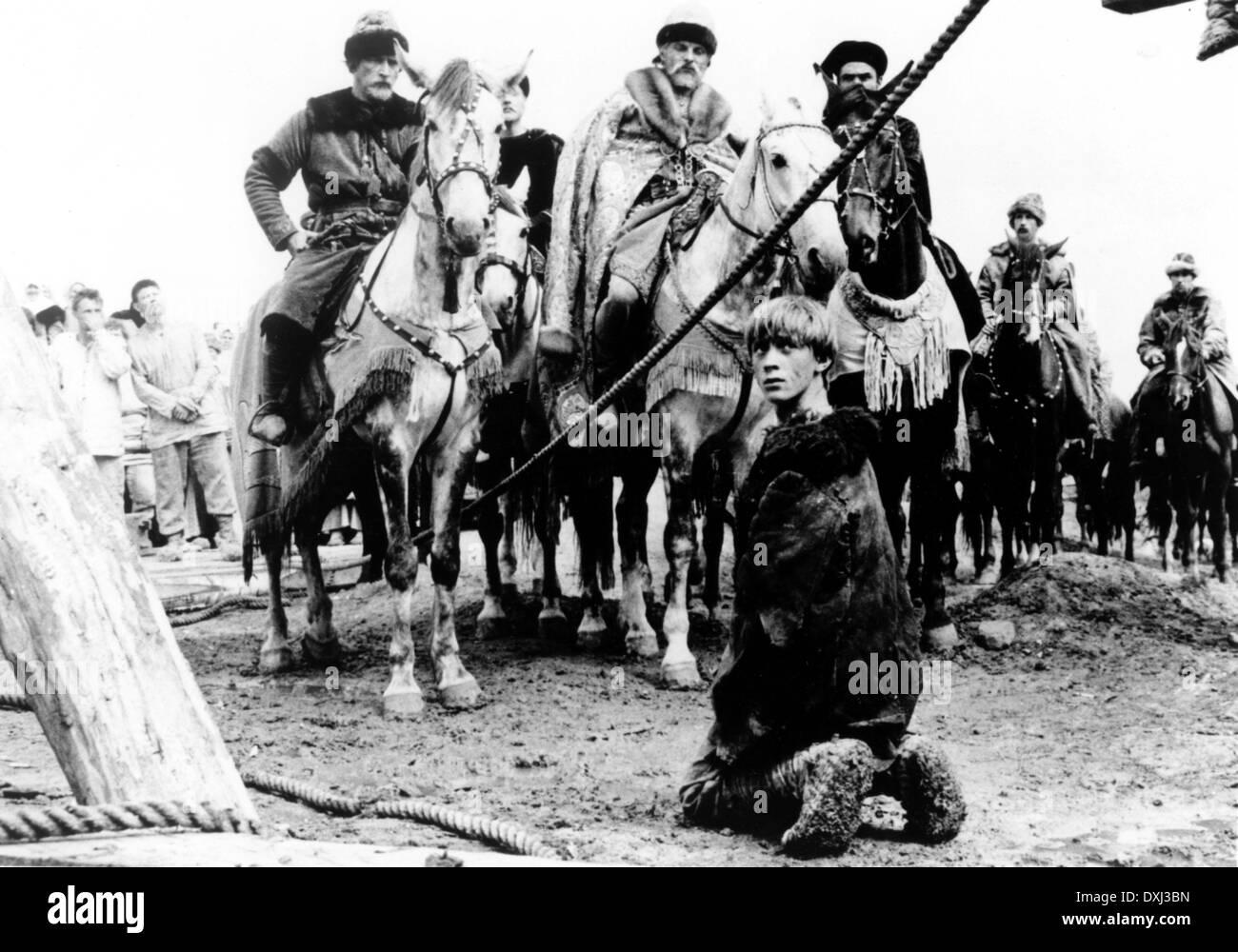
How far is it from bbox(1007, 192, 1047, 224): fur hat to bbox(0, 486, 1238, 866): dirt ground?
2140 mm

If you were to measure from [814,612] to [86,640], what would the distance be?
2132 mm

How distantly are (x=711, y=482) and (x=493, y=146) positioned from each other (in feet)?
8.63

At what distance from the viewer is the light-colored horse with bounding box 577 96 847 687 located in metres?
6.47

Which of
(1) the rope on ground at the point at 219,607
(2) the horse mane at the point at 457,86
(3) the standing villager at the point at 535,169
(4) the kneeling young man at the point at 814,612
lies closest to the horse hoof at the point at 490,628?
(1) the rope on ground at the point at 219,607

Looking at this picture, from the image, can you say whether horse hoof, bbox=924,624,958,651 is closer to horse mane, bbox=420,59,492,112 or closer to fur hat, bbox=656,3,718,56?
fur hat, bbox=656,3,718,56

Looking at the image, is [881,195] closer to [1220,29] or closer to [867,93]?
[867,93]

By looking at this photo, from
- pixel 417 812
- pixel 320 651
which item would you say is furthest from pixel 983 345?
pixel 417 812

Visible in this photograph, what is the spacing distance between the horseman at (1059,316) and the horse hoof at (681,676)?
3600 millimetres

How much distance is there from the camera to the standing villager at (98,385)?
23.0ft

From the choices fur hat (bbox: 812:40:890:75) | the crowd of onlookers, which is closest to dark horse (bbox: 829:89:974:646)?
fur hat (bbox: 812:40:890:75)

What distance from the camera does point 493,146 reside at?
639 centimetres
